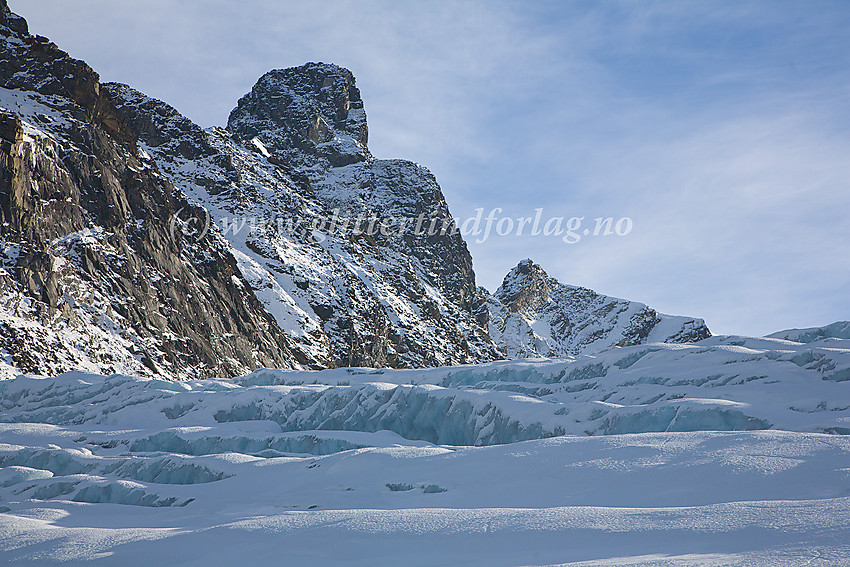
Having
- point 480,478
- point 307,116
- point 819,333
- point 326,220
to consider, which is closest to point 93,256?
point 480,478

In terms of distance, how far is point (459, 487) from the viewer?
1170 cm

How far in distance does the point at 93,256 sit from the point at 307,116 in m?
92.2

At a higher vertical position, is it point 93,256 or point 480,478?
point 93,256

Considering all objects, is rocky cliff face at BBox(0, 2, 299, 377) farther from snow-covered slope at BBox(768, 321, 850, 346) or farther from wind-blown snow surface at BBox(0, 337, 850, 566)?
snow-covered slope at BBox(768, 321, 850, 346)

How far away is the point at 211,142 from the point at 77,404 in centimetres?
6664

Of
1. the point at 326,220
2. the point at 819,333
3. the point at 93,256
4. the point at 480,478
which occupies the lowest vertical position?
the point at 480,478

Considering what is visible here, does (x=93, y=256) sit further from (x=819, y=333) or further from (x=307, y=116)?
(x=307, y=116)

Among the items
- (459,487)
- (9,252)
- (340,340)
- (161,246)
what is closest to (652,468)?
(459,487)

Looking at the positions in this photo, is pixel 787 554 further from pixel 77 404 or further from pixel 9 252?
pixel 9 252

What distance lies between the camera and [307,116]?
448ft

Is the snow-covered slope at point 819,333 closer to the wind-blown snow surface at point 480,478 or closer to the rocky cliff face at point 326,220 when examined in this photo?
the wind-blown snow surface at point 480,478

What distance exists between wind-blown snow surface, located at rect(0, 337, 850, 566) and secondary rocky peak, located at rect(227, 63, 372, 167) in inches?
4315

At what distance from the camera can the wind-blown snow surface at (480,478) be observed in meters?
7.85

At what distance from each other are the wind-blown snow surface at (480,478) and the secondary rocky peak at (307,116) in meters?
110
